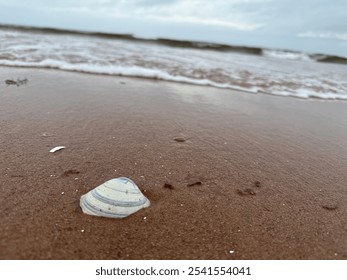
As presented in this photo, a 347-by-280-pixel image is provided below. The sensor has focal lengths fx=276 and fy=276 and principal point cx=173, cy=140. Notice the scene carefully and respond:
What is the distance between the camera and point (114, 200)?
2.18 metres

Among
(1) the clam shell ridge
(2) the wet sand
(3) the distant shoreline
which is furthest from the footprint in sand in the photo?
(3) the distant shoreline

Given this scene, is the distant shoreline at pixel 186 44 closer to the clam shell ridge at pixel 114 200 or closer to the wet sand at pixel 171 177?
the wet sand at pixel 171 177

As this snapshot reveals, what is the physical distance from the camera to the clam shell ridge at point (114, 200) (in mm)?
2145

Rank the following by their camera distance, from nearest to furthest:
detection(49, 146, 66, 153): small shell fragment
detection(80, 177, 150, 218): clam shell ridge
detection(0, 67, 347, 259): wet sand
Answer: detection(0, 67, 347, 259): wet sand, detection(80, 177, 150, 218): clam shell ridge, detection(49, 146, 66, 153): small shell fragment

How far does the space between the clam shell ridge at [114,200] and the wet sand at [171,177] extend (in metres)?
0.06

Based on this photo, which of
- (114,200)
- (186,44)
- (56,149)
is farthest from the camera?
(186,44)

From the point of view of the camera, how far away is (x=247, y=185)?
280cm

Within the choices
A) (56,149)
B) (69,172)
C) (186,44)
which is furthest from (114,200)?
(186,44)

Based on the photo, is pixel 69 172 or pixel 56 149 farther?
pixel 56 149

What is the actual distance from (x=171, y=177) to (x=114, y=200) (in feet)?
2.58

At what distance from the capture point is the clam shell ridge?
214cm

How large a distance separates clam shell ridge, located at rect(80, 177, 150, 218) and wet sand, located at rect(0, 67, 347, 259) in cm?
6

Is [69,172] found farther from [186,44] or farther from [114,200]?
[186,44]

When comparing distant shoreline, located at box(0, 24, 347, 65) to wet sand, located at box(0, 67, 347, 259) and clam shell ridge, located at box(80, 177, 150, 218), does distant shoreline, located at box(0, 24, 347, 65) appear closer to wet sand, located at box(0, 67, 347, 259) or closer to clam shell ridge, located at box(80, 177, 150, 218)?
wet sand, located at box(0, 67, 347, 259)
